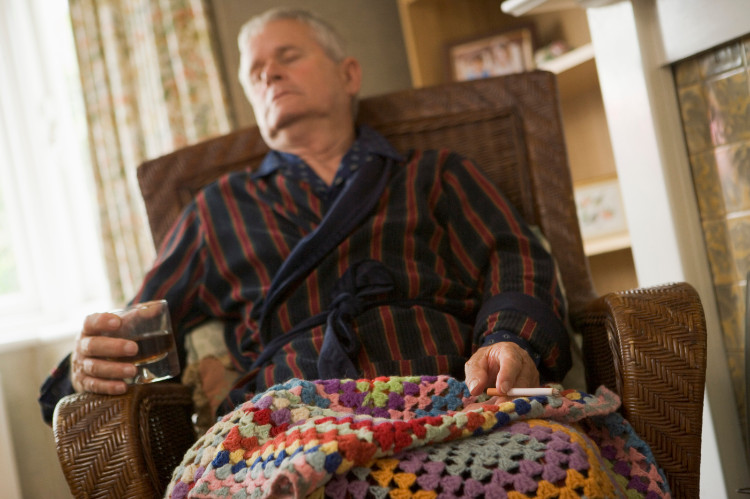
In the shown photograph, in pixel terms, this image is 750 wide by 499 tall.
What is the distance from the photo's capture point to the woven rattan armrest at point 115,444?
101 cm

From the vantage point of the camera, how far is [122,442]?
1.03m

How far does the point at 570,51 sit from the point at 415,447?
5.99ft

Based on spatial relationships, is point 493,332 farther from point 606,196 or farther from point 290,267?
point 606,196

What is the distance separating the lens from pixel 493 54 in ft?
8.29

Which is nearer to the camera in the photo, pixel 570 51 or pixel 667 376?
pixel 667 376

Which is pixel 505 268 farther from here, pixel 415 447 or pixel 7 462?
pixel 7 462

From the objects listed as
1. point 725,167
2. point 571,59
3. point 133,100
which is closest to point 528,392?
point 725,167

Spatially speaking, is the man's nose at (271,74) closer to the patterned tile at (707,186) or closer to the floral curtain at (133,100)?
the patterned tile at (707,186)

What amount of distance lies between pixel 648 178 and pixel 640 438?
2.12 ft

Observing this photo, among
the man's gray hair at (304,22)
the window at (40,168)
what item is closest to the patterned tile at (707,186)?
the man's gray hair at (304,22)

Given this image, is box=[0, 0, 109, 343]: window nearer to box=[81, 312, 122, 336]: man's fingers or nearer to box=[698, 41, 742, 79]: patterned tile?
box=[81, 312, 122, 336]: man's fingers

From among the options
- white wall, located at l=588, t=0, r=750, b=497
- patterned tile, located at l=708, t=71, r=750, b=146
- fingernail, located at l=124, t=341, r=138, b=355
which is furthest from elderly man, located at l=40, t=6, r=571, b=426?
patterned tile, located at l=708, t=71, r=750, b=146

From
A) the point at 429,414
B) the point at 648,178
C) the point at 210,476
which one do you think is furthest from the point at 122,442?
the point at 648,178

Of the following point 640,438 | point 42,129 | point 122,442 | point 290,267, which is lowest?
point 640,438
